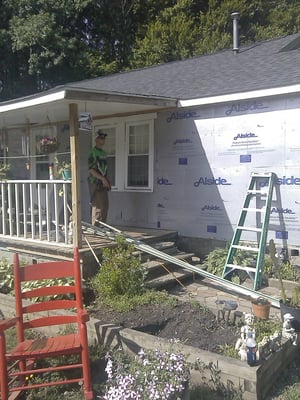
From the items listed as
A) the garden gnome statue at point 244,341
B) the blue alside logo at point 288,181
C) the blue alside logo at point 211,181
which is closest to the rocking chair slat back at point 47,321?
the garden gnome statue at point 244,341

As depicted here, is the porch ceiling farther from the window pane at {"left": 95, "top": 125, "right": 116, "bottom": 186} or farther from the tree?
the tree

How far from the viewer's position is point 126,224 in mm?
8570

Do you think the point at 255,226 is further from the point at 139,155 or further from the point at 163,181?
the point at 139,155

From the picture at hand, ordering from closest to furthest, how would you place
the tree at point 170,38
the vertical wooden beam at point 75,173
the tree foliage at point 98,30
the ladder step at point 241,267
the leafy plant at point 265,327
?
1. the leafy plant at point 265,327
2. the vertical wooden beam at point 75,173
3. the ladder step at point 241,267
4. the tree foliage at point 98,30
5. the tree at point 170,38

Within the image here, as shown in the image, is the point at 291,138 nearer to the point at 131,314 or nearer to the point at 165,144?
the point at 165,144

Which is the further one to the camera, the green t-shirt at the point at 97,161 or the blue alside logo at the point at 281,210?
the green t-shirt at the point at 97,161

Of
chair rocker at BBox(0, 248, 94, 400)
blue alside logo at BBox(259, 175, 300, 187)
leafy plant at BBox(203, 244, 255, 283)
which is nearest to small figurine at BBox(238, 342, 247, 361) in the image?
chair rocker at BBox(0, 248, 94, 400)

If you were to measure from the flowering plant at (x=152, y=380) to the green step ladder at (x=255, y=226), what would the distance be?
9.73ft

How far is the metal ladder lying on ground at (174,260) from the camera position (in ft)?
16.4

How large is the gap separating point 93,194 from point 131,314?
9.11ft

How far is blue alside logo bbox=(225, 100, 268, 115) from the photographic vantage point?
6.58 meters

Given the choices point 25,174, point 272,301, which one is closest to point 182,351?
point 272,301

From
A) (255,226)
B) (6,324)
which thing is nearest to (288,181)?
(255,226)

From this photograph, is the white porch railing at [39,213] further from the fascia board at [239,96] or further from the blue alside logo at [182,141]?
the fascia board at [239,96]
